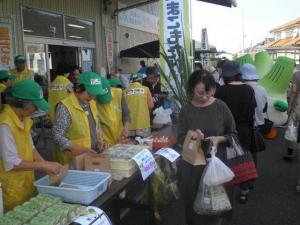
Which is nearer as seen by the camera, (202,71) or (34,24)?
(202,71)

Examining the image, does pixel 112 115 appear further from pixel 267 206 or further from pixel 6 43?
pixel 6 43

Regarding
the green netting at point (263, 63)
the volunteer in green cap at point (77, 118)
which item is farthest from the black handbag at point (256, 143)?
the green netting at point (263, 63)

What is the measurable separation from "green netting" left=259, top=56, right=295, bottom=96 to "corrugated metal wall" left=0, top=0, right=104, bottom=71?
17.8ft

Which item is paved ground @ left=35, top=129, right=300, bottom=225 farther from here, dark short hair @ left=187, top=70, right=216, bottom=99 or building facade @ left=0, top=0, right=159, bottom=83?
building facade @ left=0, top=0, right=159, bottom=83

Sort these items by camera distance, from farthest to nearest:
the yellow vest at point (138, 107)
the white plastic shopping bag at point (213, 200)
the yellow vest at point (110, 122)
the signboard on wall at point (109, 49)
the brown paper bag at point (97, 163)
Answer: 1. the signboard on wall at point (109, 49)
2. the yellow vest at point (138, 107)
3. the yellow vest at point (110, 122)
4. the white plastic shopping bag at point (213, 200)
5. the brown paper bag at point (97, 163)

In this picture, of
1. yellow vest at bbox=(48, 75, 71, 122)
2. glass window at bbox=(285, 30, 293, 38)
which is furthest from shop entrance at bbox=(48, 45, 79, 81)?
glass window at bbox=(285, 30, 293, 38)

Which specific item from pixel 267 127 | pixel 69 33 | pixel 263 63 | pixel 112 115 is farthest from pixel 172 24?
pixel 69 33

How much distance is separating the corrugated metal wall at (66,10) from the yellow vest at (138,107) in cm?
402

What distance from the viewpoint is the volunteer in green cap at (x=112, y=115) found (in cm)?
347

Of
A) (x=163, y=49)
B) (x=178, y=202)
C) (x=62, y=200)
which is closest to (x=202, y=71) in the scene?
(x=62, y=200)

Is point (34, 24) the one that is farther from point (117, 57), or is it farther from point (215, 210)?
point (215, 210)

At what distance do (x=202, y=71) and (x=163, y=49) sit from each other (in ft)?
8.27

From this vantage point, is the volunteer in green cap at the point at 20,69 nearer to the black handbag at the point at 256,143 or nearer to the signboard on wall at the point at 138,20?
the black handbag at the point at 256,143

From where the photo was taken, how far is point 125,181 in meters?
2.52
